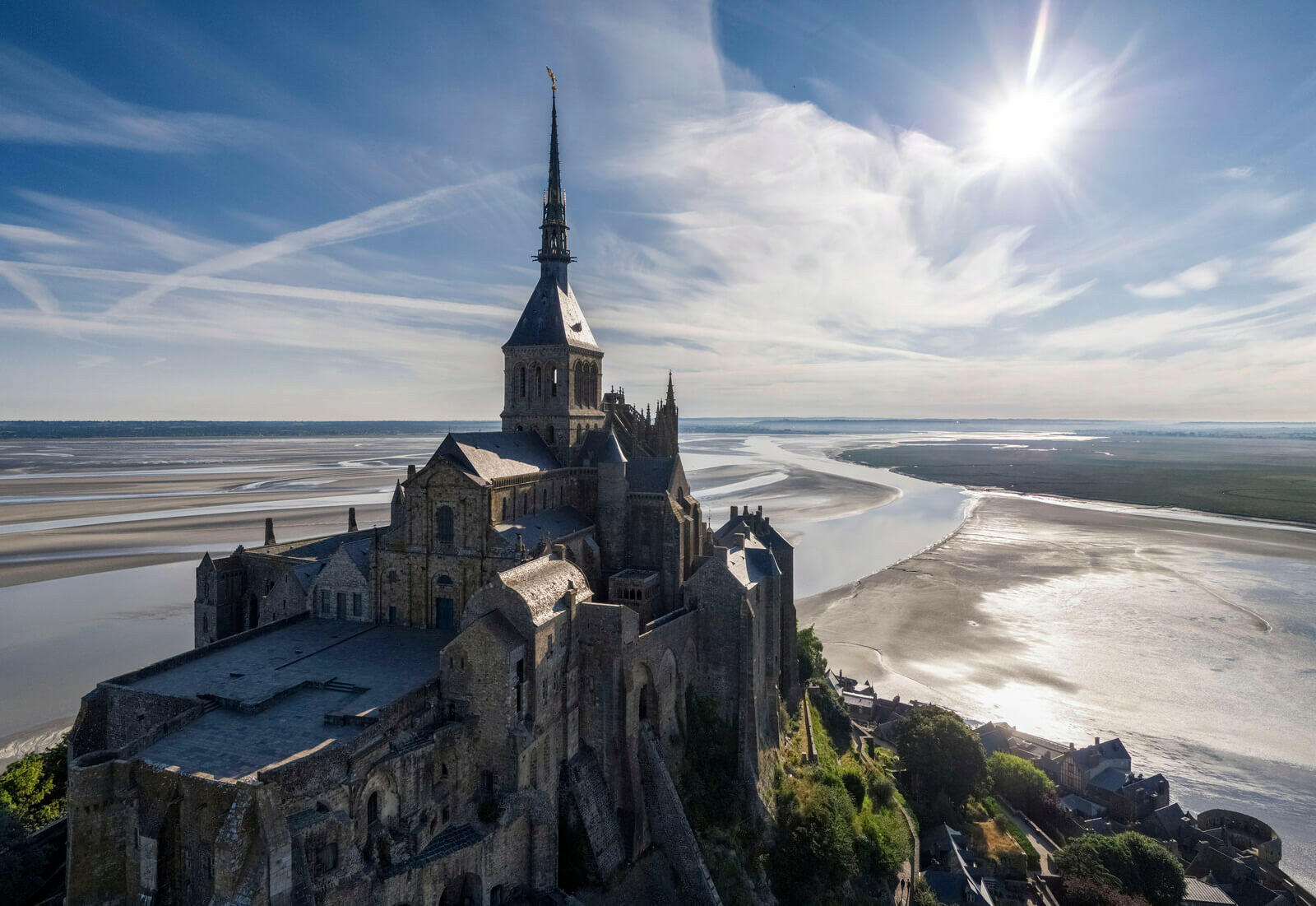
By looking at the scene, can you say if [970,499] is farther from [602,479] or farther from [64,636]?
[64,636]

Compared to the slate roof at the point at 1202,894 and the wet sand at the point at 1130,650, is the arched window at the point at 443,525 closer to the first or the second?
the wet sand at the point at 1130,650

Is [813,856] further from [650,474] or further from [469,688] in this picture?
[650,474]

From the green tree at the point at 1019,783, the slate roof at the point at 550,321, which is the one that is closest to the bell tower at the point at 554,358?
the slate roof at the point at 550,321

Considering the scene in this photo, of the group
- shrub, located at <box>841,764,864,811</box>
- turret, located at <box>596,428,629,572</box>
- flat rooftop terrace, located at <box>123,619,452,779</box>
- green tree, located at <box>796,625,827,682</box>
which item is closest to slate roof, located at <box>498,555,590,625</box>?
flat rooftop terrace, located at <box>123,619,452,779</box>

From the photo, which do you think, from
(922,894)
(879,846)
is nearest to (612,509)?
(879,846)

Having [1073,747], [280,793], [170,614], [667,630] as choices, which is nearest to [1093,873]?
[1073,747]
